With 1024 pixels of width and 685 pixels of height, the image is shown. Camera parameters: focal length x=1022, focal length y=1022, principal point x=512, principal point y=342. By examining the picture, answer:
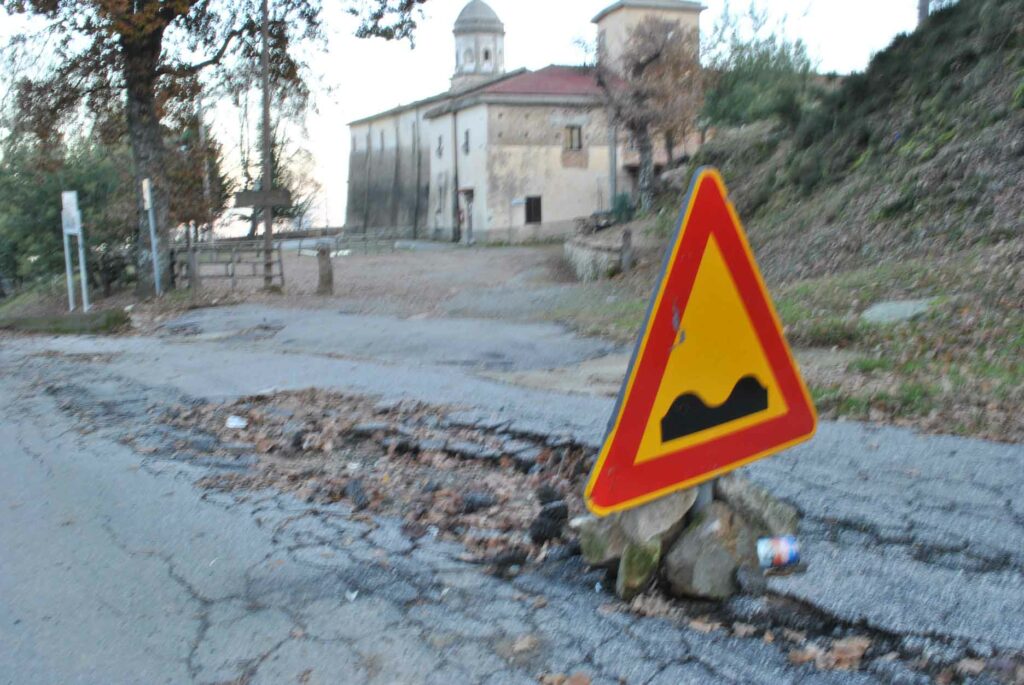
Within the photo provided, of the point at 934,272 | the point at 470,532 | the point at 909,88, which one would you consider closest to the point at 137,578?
the point at 470,532

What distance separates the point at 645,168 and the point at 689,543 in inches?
1323

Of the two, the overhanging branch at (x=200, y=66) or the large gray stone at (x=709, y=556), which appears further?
the overhanging branch at (x=200, y=66)

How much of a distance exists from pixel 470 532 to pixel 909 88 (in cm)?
1657

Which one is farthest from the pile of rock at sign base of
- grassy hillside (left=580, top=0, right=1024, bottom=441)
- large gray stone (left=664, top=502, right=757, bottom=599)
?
grassy hillside (left=580, top=0, right=1024, bottom=441)

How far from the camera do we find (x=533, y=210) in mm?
54969

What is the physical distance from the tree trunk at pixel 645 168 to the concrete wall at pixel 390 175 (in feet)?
98.7

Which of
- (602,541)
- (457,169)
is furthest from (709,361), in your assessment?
(457,169)

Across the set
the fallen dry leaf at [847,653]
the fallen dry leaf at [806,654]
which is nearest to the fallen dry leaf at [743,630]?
the fallen dry leaf at [806,654]

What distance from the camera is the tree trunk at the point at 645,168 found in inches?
1344

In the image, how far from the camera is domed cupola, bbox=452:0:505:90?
69812 mm

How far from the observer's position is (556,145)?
55062 millimetres

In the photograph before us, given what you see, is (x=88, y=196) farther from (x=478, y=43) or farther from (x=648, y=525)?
(x=478, y=43)

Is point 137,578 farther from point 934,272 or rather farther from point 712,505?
point 934,272

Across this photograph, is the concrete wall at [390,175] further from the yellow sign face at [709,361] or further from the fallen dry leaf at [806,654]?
the fallen dry leaf at [806,654]
